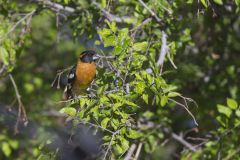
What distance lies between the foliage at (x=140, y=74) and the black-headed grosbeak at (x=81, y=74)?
176 mm

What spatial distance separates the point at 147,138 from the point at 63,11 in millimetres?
1347

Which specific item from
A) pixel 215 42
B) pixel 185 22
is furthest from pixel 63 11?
pixel 215 42

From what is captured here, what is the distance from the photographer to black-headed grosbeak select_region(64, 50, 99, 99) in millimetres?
5594

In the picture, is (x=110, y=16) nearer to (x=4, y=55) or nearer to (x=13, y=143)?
(x=4, y=55)

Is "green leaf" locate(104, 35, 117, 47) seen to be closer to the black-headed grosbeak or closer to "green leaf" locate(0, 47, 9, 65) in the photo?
"green leaf" locate(0, 47, 9, 65)

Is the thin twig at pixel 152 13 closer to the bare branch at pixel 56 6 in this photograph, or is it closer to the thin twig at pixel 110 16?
the thin twig at pixel 110 16

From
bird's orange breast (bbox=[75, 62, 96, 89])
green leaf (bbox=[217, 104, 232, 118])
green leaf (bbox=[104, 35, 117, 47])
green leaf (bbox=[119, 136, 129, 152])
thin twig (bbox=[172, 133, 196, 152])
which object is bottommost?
thin twig (bbox=[172, 133, 196, 152])

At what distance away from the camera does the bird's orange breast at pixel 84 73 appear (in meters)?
5.57

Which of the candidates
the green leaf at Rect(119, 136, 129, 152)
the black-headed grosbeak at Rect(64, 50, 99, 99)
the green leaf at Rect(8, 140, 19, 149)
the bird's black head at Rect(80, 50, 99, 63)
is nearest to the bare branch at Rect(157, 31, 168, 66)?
the green leaf at Rect(119, 136, 129, 152)

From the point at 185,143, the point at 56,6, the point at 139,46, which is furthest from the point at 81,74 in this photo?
the point at 139,46

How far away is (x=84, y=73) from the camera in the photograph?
5703mm

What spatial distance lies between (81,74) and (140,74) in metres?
2.04

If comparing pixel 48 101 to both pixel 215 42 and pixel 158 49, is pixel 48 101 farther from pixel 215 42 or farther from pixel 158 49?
pixel 158 49

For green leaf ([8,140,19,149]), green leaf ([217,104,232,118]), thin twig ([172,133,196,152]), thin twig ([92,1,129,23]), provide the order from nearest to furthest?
1. green leaf ([217,104,232,118])
2. thin twig ([92,1,129,23])
3. thin twig ([172,133,196,152])
4. green leaf ([8,140,19,149])
